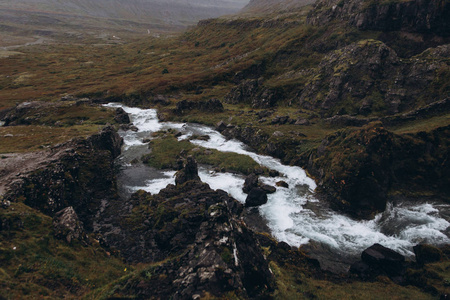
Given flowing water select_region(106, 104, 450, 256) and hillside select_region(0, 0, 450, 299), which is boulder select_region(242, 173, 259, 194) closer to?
hillside select_region(0, 0, 450, 299)

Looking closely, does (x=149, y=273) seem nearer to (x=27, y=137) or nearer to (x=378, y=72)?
(x=27, y=137)

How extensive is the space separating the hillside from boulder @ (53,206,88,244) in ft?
0.46

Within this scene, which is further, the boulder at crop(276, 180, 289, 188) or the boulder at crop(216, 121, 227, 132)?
the boulder at crop(216, 121, 227, 132)

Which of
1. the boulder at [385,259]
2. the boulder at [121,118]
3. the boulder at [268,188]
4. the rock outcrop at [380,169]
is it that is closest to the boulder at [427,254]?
the boulder at [385,259]

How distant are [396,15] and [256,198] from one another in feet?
295

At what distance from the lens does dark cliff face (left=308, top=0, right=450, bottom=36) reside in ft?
233

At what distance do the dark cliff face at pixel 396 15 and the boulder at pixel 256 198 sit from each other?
78487 millimetres

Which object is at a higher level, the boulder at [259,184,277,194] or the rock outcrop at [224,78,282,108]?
the rock outcrop at [224,78,282,108]

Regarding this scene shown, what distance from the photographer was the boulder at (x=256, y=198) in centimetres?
3775

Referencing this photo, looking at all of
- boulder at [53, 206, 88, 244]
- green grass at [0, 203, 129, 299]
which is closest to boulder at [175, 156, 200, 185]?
green grass at [0, 203, 129, 299]

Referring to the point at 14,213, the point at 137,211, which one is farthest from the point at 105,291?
the point at 137,211

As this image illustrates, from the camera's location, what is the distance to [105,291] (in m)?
16.6

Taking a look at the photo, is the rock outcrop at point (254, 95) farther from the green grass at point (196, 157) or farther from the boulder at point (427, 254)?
the boulder at point (427, 254)

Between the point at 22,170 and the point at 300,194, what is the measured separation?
136ft
